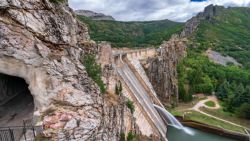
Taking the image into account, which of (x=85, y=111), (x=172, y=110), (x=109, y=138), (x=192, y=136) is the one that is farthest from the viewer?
(x=172, y=110)

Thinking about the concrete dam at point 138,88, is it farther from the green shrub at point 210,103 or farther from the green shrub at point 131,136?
the green shrub at point 210,103

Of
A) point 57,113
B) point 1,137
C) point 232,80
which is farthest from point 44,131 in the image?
point 232,80

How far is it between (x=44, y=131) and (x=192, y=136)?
2632cm

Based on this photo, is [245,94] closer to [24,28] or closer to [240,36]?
[24,28]

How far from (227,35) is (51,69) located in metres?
134

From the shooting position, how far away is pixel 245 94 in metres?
49.6

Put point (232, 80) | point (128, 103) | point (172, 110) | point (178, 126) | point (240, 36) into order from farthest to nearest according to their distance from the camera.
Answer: point (240, 36) → point (232, 80) → point (172, 110) → point (178, 126) → point (128, 103)

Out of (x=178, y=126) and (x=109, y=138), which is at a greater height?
(x=109, y=138)

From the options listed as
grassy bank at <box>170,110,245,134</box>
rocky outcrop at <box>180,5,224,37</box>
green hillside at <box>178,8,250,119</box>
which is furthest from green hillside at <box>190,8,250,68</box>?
grassy bank at <box>170,110,245,134</box>

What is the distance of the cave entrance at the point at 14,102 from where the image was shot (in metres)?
19.7

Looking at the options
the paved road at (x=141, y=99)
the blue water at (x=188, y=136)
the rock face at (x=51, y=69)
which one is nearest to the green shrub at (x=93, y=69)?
the rock face at (x=51, y=69)

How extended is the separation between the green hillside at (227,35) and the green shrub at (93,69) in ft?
254

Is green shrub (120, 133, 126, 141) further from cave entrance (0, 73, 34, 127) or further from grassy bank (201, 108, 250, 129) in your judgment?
grassy bank (201, 108, 250, 129)

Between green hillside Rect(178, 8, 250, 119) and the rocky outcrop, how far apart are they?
3258 mm
